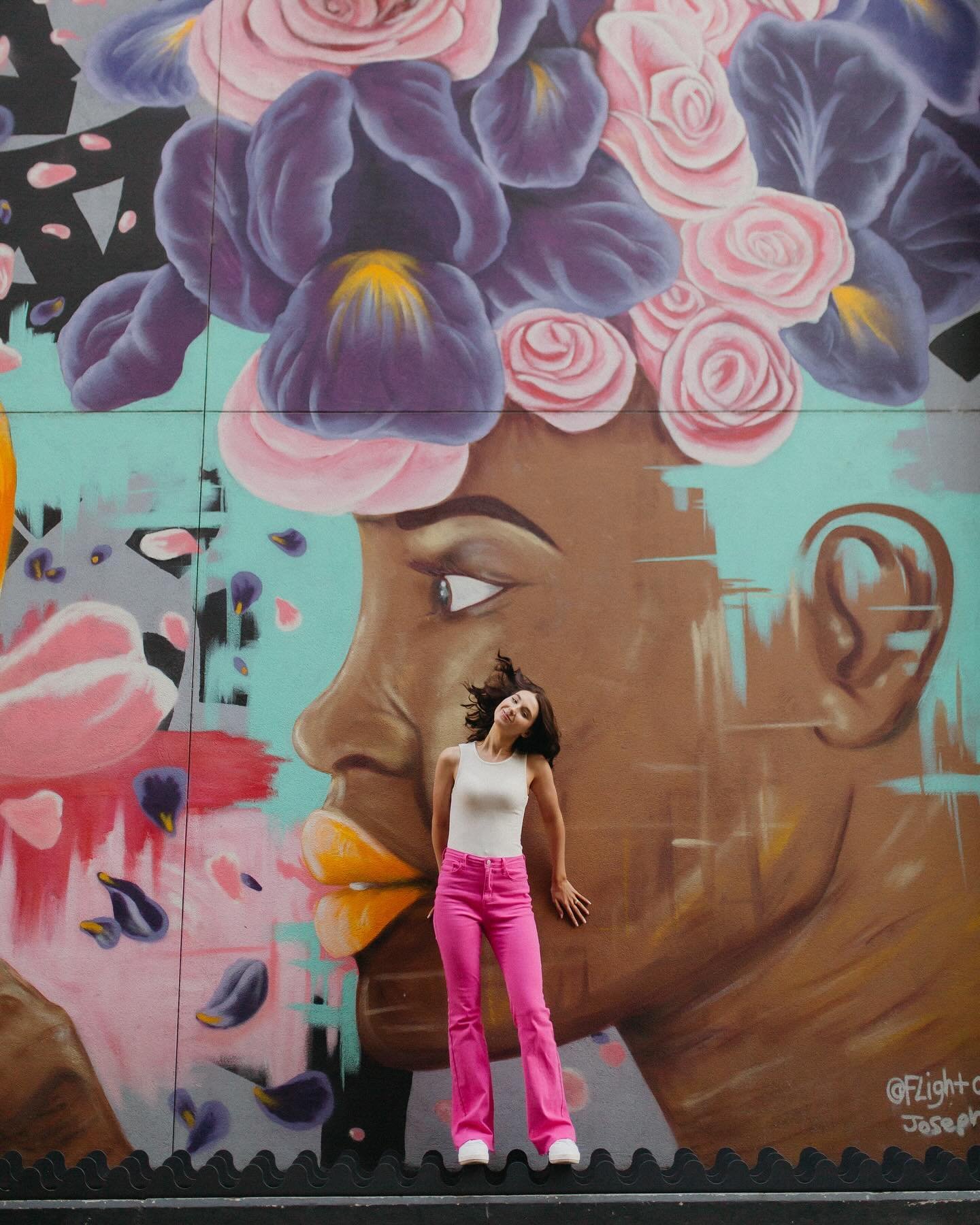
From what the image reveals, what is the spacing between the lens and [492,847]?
4473mm

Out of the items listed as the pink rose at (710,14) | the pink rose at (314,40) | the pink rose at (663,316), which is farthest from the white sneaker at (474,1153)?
the pink rose at (710,14)

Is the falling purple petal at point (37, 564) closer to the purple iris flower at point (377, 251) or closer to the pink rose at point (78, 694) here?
the pink rose at point (78, 694)

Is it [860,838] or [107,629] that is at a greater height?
[107,629]

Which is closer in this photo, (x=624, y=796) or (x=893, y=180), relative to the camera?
(x=624, y=796)

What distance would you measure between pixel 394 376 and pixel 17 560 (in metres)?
2.00

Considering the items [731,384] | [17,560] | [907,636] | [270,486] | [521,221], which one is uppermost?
[521,221]

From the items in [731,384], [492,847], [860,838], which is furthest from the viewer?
[731,384]

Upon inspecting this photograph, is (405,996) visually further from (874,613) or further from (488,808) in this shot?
(874,613)

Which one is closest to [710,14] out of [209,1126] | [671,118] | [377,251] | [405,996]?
[671,118]

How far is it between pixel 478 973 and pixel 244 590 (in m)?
2.05

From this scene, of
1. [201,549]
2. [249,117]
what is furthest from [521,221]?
[201,549]

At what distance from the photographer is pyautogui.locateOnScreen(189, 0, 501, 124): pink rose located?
561 cm

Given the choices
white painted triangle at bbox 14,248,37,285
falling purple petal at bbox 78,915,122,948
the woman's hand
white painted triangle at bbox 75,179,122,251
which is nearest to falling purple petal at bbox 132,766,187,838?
falling purple petal at bbox 78,915,122,948

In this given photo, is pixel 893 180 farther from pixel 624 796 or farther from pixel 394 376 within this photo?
pixel 624 796
